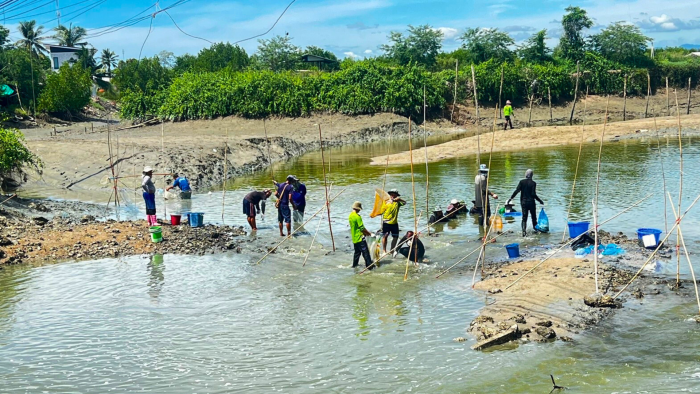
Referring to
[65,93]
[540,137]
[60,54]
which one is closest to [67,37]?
[60,54]

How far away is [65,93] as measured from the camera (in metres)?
52.6

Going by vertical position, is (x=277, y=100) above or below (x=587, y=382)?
above

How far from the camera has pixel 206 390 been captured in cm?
845

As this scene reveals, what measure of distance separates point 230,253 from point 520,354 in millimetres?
8043

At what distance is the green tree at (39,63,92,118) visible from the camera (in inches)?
2024

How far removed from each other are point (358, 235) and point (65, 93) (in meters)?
45.7

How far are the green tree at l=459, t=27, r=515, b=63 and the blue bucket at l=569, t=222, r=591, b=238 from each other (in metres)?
43.2

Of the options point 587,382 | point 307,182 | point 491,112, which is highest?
point 491,112

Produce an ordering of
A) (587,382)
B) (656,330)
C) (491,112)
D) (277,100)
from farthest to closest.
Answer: (491,112) < (277,100) < (656,330) < (587,382)

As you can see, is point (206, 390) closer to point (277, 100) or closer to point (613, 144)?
point (613, 144)

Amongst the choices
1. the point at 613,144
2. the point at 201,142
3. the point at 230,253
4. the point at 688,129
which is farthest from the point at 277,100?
the point at 230,253

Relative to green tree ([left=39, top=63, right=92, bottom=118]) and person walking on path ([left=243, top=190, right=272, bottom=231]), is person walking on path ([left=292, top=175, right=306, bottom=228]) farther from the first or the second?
green tree ([left=39, top=63, right=92, bottom=118])

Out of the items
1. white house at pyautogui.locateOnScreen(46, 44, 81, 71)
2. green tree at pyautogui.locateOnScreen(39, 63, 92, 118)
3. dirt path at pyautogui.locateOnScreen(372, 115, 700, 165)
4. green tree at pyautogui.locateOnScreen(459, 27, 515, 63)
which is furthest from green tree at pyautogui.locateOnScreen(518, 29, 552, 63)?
white house at pyautogui.locateOnScreen(46, 44, 81, 71)

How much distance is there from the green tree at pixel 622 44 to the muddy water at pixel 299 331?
4293 cm
